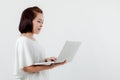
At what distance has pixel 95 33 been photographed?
218cm

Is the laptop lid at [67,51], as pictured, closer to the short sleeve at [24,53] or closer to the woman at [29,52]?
the woman at [29,52]

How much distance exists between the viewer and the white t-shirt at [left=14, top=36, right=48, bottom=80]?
4.41 feet

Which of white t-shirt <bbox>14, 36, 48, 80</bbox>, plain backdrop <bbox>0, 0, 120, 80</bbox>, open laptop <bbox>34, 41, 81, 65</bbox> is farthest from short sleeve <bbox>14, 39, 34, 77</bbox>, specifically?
plain backdrop <bbox>0, 0, 120, 80</bbox>

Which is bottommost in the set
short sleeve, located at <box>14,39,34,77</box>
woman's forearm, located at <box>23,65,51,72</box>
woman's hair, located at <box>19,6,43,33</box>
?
woman's forearm, located at <box>23,65,51,72</box>

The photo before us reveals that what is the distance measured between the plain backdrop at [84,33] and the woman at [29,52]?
71 centimetres

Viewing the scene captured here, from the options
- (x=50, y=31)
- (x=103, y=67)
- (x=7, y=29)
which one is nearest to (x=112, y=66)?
(x=103, y=67)

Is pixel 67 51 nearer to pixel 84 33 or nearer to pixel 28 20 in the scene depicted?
pixel 28 20

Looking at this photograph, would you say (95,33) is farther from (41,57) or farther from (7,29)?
(41,57)

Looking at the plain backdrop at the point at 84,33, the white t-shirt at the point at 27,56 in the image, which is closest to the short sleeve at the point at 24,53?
Answer: the white t-shirt at the point at 27,56

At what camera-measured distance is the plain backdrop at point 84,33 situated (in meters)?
2.13

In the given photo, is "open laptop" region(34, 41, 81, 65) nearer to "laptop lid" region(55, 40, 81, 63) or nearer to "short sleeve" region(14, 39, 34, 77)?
"laptop lid" region(55, 40, 81, 63)

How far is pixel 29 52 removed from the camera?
1346 millimetres

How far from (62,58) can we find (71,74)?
0.82 meters

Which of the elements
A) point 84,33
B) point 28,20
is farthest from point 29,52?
point 84,33
